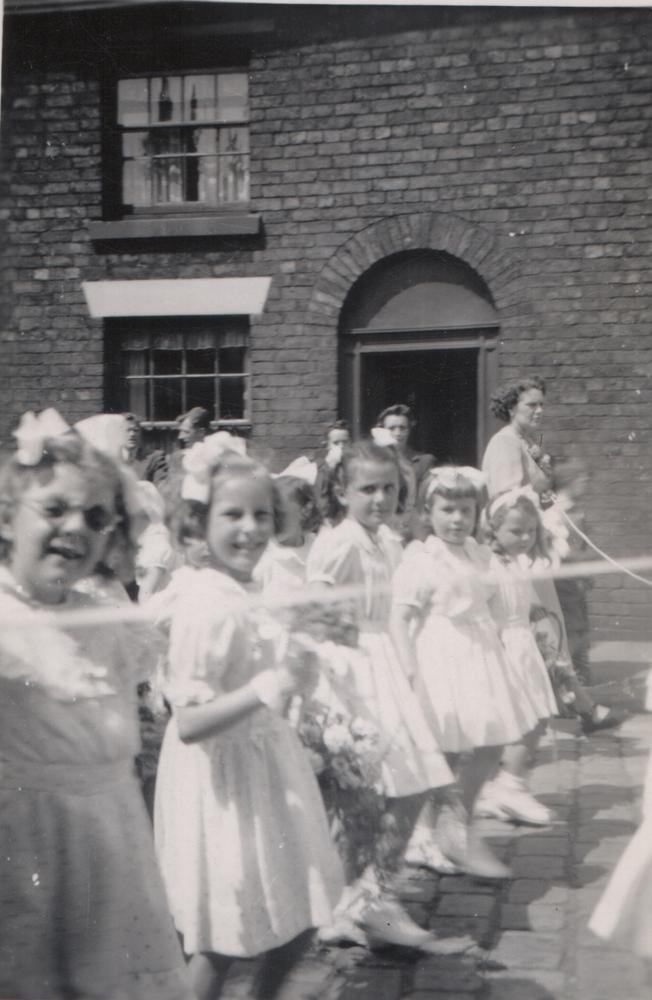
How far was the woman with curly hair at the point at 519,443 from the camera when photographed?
1668 millimetres

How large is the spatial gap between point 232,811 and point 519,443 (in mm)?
763

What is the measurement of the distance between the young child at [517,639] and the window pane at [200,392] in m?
0.60

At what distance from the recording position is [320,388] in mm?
1758

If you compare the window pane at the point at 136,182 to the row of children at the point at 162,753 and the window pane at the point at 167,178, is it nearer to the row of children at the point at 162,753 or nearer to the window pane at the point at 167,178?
the window pane at the point at 167,178

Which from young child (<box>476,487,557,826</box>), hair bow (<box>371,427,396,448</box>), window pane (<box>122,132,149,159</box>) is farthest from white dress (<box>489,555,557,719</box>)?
window pane (<box>122,132,149,159</box>)

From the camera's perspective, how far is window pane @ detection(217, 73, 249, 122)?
5.73ft

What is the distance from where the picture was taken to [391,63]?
171cm

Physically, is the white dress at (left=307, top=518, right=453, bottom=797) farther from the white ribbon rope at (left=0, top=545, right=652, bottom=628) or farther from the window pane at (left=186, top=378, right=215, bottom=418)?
the window pane at (left=186, top=378, right=215, bottom=418)

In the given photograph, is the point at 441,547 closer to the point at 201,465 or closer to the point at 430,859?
the point at 430,859

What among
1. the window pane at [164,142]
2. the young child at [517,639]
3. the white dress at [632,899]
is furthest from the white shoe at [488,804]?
the window pane at [164,142]

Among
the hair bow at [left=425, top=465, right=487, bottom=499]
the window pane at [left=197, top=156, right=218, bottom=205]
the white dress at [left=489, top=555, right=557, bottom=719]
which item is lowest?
the white dress at [left=489, top=555, right=557, bottom=719]

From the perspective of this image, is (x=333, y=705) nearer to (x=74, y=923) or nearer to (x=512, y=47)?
(x=74, y=923)

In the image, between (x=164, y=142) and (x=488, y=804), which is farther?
(x=488, y=804)

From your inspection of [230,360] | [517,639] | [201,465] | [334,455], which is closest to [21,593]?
[201,465]
